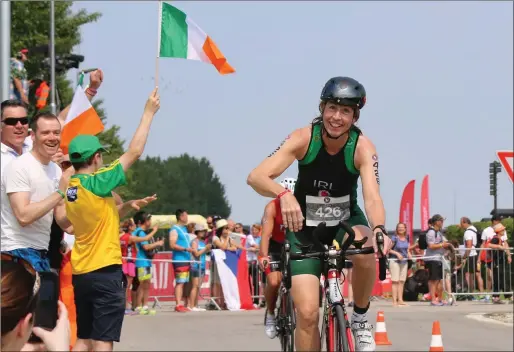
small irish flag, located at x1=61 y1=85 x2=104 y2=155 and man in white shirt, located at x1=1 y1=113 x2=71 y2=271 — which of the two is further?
small irish flag, located at x1=61 y1=85 x2=104 y2=155

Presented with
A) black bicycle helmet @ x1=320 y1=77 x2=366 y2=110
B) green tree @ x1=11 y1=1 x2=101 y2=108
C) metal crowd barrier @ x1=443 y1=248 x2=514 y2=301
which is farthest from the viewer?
green tree @ x1=11 y1=1 x2=101 y2=108

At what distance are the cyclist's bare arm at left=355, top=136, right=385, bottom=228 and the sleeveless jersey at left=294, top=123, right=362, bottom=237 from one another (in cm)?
5

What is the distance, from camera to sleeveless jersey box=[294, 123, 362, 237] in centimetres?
756

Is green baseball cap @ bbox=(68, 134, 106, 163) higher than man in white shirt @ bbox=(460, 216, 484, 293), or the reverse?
green baseball cap @ bbox=(68, 134, 106, 163)

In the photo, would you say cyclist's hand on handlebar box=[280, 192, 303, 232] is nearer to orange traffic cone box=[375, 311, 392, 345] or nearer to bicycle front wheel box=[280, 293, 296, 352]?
bicycle front wheel box=[280, 293, 296, 352]

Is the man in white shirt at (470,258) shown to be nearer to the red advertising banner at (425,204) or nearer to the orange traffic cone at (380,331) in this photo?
the red advertising banner at (425,204)

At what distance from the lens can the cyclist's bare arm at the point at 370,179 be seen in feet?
23.9

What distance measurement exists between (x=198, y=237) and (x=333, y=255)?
587 inches

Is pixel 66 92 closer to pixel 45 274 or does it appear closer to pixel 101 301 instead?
pixel 101 301

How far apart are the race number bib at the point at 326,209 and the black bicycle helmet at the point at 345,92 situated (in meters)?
0.67

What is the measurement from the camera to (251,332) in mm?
16625

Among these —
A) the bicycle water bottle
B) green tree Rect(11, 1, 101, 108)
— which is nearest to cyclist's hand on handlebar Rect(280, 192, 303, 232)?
the bicycle water bottle

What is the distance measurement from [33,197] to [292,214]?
1905 mm

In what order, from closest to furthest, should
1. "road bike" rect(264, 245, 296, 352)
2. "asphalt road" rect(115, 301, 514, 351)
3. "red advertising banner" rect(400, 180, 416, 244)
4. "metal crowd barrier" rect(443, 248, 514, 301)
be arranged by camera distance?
"road bike" rect(264, 245, 296, 352)
"asphalt road" rect(115, 301, 514, 351)
"metal crowd barrier" rect(443, 248, 514, 301)
"red advertising banner" rect(400, 180, 416, 244)
